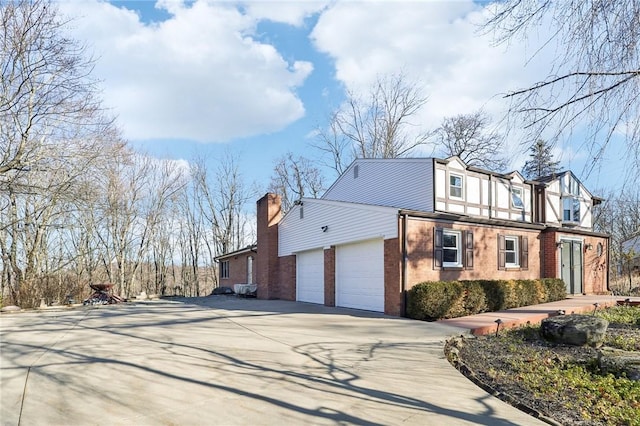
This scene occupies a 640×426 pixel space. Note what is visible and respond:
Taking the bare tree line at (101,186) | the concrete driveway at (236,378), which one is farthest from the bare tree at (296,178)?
the concrete driveway at (236,378)

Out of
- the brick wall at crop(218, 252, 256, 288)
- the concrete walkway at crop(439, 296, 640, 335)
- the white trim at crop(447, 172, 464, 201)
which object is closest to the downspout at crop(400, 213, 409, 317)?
the concrete walkway at crop(439, 296, 640, 335)

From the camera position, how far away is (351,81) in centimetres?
3061

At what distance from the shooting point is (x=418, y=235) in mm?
12570

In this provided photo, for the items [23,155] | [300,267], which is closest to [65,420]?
[23,155]

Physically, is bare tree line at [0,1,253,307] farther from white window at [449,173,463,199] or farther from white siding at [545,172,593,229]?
white siding at [545,172,593,229]

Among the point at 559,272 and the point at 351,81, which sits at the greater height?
the point at 351,81

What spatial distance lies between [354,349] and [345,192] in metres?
14.7

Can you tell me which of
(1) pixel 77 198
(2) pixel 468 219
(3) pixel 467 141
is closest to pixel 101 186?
(1) pixel 77 198

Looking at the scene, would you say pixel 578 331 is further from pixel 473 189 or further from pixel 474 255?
pixel 473 189

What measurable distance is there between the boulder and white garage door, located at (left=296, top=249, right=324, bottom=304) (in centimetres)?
1087

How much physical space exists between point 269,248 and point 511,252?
10.5 metres

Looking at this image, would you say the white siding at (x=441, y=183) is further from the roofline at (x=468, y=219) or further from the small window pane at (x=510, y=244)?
the small window pane at (x=510, y=244)

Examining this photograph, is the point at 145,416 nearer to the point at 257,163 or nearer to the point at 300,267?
the point at 300,267

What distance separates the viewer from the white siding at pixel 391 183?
16.6 m
